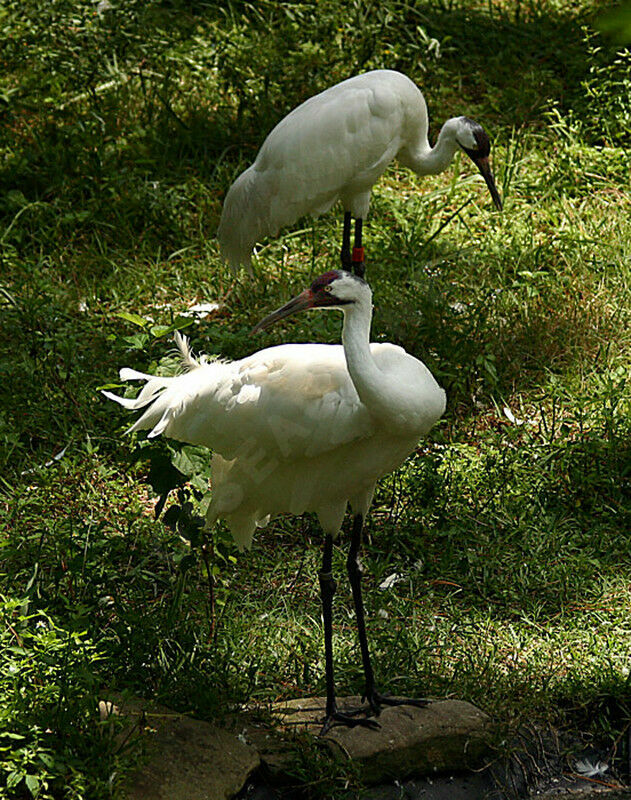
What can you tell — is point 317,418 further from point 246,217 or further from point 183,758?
point 246,217

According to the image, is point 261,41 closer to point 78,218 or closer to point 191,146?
point 191,146

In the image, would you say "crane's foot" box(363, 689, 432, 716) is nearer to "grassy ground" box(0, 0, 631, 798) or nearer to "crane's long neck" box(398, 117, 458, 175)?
"grassy ground" box(0, 0, 631, 798)

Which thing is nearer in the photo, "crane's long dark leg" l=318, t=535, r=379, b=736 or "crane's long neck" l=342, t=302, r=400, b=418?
"crane's long neck" l=342, t=302, r=400, b=418

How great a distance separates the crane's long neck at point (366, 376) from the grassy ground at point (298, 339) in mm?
936

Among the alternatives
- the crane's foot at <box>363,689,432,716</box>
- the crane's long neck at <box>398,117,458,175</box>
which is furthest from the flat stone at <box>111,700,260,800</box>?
the crane's long neck at <box>398,117,458,175</box>

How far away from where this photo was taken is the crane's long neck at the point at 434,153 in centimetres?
615

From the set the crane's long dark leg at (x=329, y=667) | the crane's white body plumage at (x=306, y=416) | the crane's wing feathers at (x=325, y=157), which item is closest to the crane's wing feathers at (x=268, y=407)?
the crane's white body plumage at (x=306, y=416)

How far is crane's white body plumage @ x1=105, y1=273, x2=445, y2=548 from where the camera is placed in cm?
351

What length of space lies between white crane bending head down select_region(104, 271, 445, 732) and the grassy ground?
0.30 m

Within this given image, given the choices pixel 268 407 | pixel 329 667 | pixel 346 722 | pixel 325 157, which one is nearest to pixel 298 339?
pixel 325 157

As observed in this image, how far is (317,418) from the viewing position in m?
3.59

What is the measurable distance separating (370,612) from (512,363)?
6.17 ft

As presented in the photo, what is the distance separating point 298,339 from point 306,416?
91.4 inches

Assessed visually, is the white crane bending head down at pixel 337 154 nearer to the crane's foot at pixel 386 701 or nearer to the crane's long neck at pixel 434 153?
the crane's long neck at pixel 434 153
